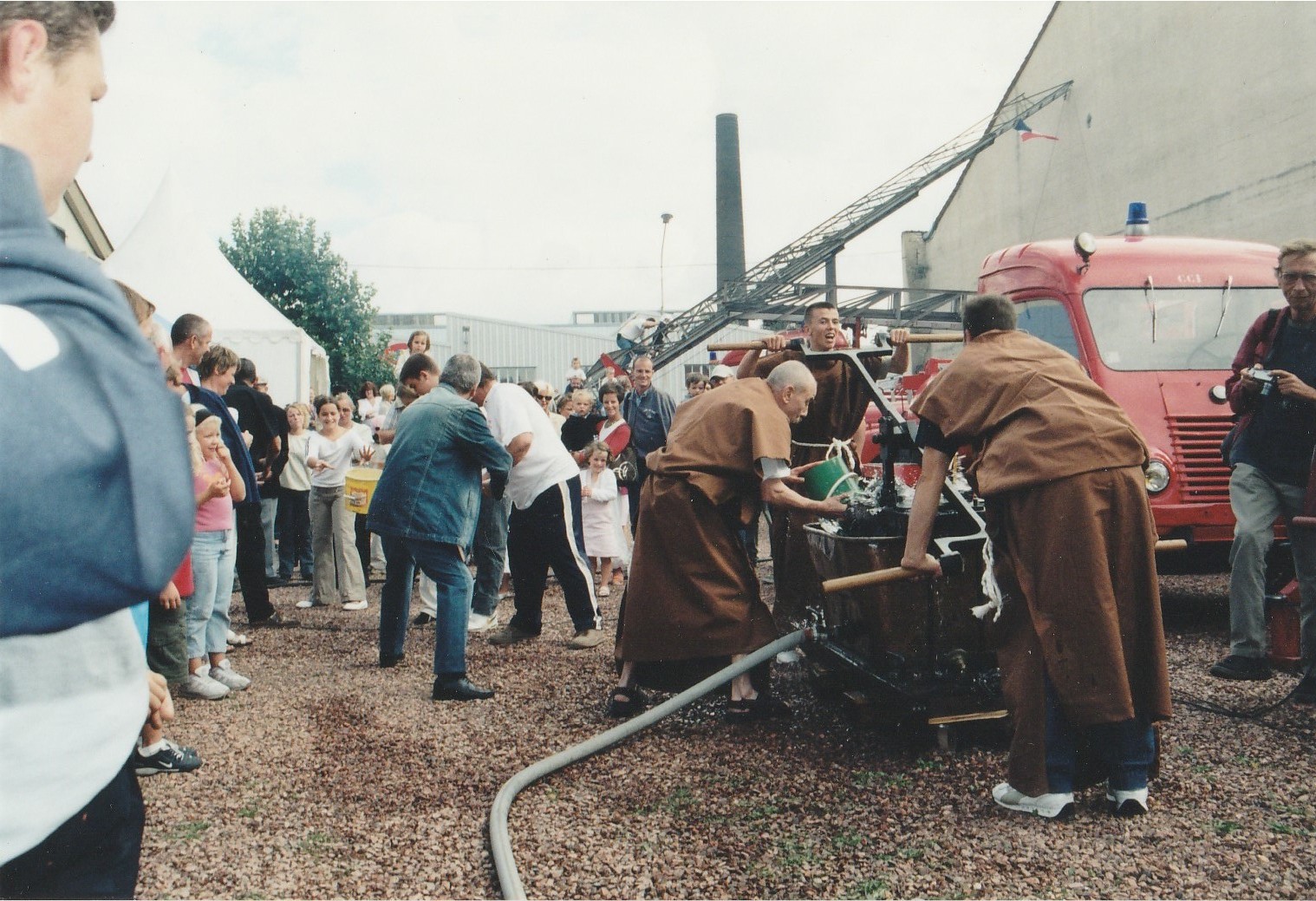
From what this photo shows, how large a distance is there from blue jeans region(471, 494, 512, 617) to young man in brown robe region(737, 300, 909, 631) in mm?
2396

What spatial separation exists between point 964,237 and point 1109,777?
956 inches

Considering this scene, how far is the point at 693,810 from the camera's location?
3.62m

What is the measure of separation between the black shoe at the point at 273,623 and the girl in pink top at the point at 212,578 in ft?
6.09

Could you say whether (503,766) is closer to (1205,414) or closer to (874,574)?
(874,574)

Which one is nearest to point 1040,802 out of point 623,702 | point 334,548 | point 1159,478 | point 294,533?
point 623,702

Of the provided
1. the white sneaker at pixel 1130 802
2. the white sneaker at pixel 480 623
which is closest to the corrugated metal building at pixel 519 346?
the white sneaker at pixel 480 623

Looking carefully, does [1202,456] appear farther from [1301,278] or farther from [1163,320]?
[1301,278]

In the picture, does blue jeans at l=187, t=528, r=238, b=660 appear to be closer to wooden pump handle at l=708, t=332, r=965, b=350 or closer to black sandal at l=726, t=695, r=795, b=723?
black sandal at l=726, t=695, r=795, b=723

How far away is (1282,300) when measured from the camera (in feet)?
23.7

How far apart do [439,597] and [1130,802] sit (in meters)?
3.48

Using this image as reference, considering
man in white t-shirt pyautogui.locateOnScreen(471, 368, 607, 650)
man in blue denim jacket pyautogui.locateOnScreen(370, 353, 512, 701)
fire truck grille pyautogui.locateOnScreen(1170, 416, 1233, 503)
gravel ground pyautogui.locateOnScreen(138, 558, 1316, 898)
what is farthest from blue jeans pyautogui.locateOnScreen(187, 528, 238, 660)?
fire truck grille pyautogui.locateOnScreen(1170, 416, 1233, 503)

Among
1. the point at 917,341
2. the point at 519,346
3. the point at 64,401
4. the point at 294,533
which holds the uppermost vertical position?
the point at 519,346

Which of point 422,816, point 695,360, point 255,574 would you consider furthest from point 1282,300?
point 695,360

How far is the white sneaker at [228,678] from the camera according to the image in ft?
18.2
